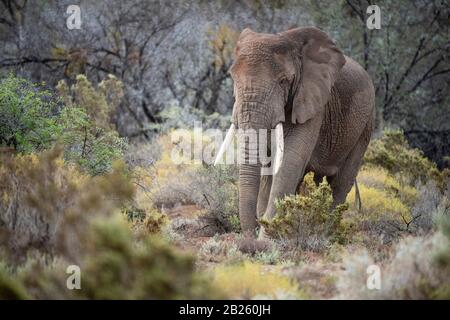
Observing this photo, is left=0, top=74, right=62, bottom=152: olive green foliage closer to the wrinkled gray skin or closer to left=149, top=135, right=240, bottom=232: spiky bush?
left=149, top=135, right=240, bottom=232: spiky bush

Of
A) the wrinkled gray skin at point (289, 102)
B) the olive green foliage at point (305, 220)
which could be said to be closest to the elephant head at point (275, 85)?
the wrinkled gray skin at point (289, 102)

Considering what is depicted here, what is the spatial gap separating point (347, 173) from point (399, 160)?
4174 mm

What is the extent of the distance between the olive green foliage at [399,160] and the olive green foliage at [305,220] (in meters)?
5.79

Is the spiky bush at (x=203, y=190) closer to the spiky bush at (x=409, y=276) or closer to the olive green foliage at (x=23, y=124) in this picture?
the olive green foliage at (x=23, y=124)

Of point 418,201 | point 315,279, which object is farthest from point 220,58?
point 315,279

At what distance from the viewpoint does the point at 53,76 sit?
17.8m

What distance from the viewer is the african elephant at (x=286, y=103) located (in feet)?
28.4

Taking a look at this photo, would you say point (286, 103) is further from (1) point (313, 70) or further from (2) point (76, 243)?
(2) point (76, 243)

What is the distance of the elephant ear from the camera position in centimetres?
906

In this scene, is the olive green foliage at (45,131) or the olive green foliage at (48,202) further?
the olive green foliage at (45,131)

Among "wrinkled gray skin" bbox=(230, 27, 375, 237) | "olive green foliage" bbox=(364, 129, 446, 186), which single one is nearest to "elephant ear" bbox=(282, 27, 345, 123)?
"wrinkled gray skin" bbox=(230, 27, 375, 237)

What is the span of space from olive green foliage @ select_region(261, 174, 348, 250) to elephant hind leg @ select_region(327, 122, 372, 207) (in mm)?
2086
